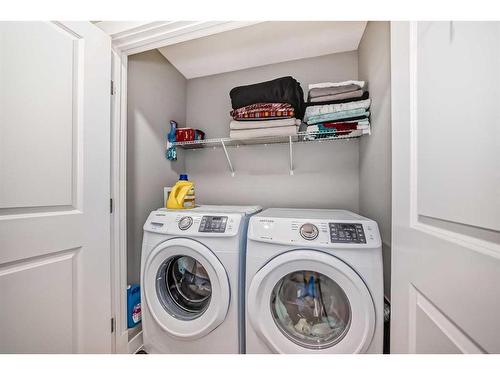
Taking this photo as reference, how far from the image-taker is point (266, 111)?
1434 mm

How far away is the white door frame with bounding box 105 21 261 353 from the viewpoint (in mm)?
1092

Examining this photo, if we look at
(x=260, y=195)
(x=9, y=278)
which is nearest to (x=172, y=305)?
(x=9, y=278)

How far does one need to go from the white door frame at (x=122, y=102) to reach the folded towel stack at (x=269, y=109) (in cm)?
43

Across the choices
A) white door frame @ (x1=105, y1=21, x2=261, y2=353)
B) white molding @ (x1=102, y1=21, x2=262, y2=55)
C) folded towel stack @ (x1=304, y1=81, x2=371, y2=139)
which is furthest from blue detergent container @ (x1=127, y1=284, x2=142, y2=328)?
folded towel stack @ (x1=304, y1=81, x2=371, y2=139)

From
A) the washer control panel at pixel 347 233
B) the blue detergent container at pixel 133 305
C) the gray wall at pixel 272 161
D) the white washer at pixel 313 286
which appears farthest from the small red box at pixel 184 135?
the washer control panel at pixel 347 233

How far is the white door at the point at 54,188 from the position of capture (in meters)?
0.72

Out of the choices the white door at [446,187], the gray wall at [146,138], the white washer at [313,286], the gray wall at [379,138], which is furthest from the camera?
the gray wall at [146,138]

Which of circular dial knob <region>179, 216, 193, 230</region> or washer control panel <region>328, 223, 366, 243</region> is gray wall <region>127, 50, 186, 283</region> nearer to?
circular dial knob <region>179, 216, 193, 230</region>

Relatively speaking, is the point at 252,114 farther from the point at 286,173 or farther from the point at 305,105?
the point at 286,173

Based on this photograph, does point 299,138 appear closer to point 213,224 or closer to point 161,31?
point 213,224

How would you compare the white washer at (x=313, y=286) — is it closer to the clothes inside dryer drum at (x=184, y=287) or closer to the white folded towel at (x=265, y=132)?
the clothes inside dryer drum at (x=184, y=287)

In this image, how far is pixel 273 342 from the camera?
1023 mm

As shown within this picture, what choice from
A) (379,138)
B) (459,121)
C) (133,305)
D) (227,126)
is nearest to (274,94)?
(227,126)
